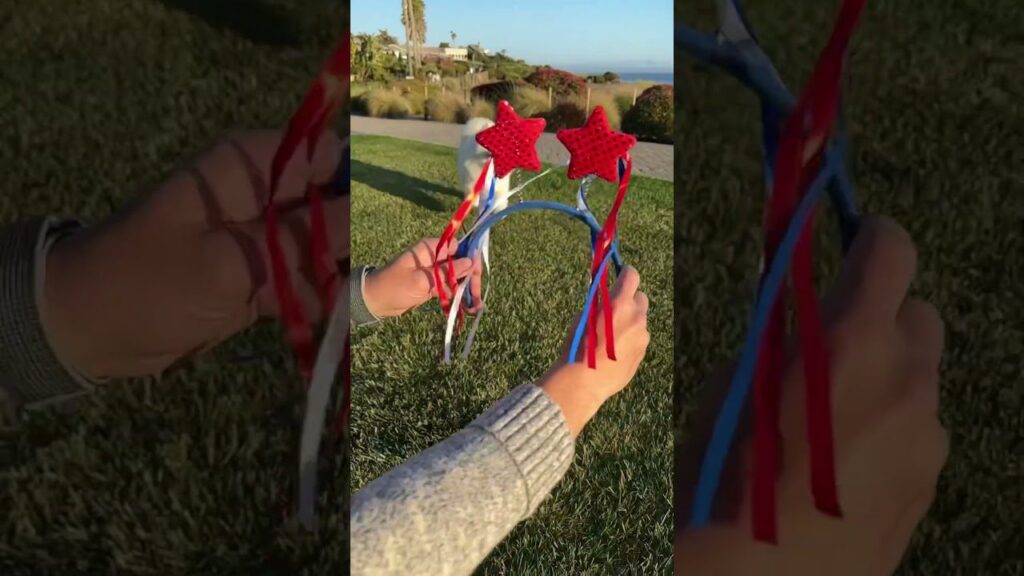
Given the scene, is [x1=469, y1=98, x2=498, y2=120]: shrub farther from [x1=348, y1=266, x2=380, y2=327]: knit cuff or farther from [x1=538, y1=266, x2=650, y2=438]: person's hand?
[x1=538, y1=266, x2=650, y2=438]: person's hand

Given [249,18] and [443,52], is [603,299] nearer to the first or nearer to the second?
[249,18]

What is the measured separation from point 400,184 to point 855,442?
1047 mm

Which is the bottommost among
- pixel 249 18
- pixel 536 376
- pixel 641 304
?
pixel 536 376

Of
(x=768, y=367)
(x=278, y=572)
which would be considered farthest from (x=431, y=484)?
(x=278, y=572)

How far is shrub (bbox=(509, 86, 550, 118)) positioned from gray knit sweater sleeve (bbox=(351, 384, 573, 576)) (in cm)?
135

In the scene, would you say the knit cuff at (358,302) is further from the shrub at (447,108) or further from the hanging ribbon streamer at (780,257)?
the shrub at (447,108)

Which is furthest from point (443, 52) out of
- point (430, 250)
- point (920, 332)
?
point (920, 332)

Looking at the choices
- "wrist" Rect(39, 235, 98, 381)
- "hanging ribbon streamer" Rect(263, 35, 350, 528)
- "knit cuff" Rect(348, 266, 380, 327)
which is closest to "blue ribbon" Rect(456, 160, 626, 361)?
"knit cuff" Rect(348, 266, 380, 327)

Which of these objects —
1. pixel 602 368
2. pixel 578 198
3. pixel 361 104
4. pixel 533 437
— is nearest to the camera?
pixel 533 437

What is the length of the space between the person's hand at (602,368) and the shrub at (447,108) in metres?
1.02

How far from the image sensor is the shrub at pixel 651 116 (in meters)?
1.58

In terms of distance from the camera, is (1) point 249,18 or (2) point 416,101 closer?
(1) point 249,18

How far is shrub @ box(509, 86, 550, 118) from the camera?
1710 mm

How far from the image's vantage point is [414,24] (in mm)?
1116
